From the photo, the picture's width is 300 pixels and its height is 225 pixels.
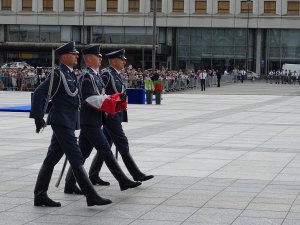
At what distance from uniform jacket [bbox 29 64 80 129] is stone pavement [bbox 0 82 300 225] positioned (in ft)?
3.56

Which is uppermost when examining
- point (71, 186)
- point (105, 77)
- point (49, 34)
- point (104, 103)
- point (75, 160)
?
point (49, 34)

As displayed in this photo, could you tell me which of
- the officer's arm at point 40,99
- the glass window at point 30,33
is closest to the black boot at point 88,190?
the officer's arm at point 40,99

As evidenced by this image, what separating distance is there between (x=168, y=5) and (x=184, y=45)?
5.22m

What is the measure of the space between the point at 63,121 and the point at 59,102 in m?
0.26

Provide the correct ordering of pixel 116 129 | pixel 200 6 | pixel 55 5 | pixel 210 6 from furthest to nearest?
1. pixel 55 5
2. pixel 200 6
3. pixel 210 6
4. pixel 116 129

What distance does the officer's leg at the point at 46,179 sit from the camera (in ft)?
30.1

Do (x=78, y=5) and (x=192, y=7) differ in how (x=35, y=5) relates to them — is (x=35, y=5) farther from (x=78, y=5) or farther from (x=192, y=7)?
(x=192, y=7)

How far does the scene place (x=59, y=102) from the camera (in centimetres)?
918

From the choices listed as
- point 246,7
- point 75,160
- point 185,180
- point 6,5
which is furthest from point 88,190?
point 6,5

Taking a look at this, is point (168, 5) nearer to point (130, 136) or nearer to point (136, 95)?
point (136, 95)

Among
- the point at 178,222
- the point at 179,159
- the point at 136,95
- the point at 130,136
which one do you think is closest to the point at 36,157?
the point at 179,159

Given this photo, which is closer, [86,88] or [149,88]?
[86,88]

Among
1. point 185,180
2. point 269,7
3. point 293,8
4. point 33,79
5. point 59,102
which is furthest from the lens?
point 269,7

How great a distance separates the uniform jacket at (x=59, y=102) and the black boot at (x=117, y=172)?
35.6 inches
